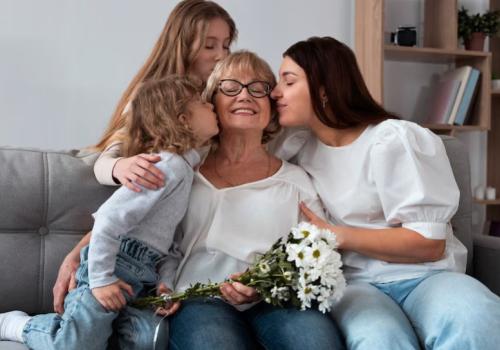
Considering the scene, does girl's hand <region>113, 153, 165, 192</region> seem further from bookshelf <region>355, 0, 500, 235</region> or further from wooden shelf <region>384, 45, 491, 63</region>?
wooden shelf <region>384, 45, 491, 63</region>

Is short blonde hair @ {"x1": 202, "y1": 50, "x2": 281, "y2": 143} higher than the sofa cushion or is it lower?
higher

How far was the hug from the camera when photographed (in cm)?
150

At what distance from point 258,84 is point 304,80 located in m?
0.14

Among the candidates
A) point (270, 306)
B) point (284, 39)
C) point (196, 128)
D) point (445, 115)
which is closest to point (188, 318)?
point (270, 306)

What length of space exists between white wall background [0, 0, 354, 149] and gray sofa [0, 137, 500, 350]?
3.84 ft

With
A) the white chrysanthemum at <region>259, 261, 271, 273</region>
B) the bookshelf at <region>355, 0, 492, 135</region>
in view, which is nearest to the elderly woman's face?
the white chrysanthemum at <region>259, 261, 271, 273</region>

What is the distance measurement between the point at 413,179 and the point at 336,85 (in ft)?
1.19

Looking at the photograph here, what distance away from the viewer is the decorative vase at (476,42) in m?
3.74

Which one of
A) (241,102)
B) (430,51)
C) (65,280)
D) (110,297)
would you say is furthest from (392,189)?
(430,51)

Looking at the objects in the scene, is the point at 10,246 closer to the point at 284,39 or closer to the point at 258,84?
the point at 258,84

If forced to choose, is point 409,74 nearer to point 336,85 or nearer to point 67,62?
point 67,62

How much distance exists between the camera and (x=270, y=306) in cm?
160

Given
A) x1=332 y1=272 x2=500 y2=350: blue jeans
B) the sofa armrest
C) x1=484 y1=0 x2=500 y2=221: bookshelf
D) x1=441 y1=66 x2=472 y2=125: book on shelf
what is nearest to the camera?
x1=332 y1=272 x2=500 y2=350: blue jeans

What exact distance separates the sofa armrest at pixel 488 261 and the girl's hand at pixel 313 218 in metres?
0.65
